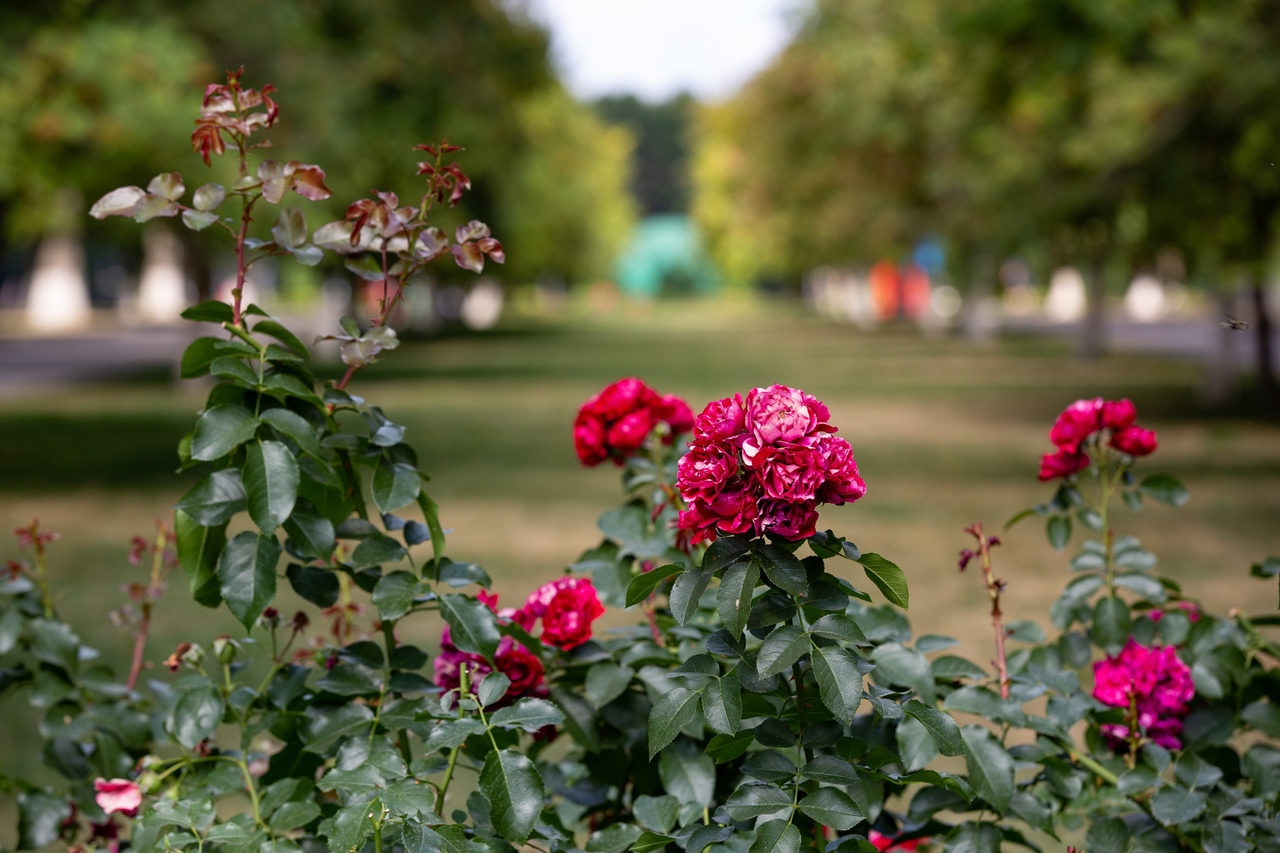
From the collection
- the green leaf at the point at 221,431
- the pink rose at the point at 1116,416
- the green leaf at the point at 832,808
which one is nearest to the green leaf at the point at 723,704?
the green leaf at the point at 832,808

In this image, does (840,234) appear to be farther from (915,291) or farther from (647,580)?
(647,580)

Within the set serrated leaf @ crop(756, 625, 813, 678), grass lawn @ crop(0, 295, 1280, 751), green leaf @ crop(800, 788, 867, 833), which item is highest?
serrated leaf @ crop(756, 625, 813, 678)

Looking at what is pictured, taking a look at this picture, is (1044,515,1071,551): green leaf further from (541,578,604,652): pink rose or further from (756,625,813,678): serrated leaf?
(756,625,813,678): serrated leaf

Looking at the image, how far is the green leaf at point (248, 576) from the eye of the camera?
5.78ft

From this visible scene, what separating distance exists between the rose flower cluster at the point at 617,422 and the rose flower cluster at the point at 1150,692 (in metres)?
0.84

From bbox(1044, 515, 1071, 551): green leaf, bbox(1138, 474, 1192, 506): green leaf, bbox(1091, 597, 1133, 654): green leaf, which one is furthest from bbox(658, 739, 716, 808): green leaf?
Result: bbox(1138, 474, 1192, 506): green leaf

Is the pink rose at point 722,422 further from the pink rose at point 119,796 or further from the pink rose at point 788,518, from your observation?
the pink rose at point 119,796

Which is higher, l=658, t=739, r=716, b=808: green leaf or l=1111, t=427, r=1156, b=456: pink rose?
l=1111, t=427, r=1156, b=456: pink rose

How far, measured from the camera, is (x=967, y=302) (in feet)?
119

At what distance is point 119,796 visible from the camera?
189 cm

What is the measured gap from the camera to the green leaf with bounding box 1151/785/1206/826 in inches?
74.4

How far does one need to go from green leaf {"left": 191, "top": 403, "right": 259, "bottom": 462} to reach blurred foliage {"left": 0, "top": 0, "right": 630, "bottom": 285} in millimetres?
9157

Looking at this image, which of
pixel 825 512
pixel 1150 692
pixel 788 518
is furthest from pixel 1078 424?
pixel 825 512

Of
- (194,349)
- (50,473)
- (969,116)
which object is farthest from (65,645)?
(969,116)
